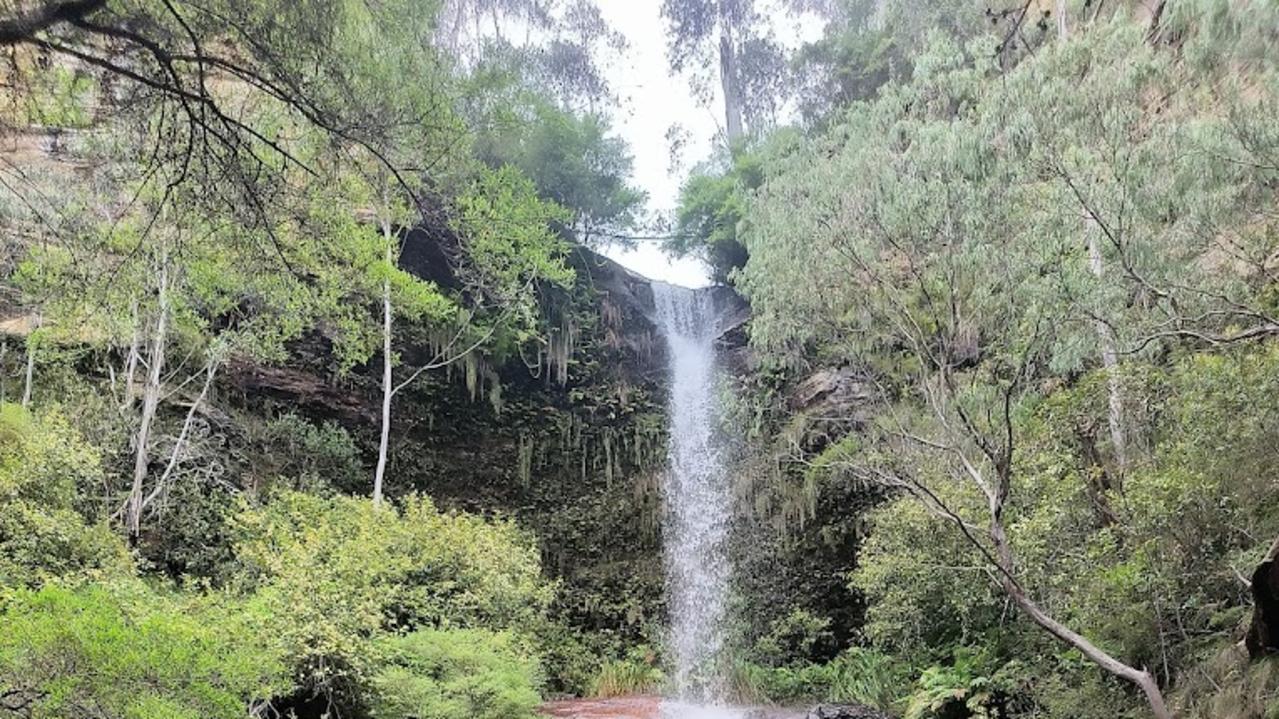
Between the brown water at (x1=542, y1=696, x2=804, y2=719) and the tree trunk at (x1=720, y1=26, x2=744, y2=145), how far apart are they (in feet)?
50.0

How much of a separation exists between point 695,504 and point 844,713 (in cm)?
745

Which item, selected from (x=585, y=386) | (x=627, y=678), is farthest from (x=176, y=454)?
(x=585, y=386)

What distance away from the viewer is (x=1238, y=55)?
227 inches

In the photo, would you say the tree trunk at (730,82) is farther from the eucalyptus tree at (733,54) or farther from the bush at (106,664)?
the bush at (106,664)

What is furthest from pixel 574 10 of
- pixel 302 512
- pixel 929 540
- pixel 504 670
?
pixel 504 670

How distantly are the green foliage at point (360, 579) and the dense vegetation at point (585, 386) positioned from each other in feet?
0.20

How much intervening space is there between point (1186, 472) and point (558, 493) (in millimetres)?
11273

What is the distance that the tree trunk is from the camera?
2180 cm

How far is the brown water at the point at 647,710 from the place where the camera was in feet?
31.4

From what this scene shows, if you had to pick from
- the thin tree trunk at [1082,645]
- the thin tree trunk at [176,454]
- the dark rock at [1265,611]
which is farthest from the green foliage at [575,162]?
the dark rock at [1265,611]

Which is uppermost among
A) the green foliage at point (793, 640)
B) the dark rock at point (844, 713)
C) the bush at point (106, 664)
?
the bush at point (106, 664)

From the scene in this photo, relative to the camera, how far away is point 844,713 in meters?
8.12

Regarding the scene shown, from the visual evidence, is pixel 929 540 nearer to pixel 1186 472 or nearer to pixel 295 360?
pixel 1186 472

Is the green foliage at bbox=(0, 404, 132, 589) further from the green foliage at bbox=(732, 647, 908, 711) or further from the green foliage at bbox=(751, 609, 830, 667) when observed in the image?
the green foliage at bbox=(751, 609, 830, 667)
